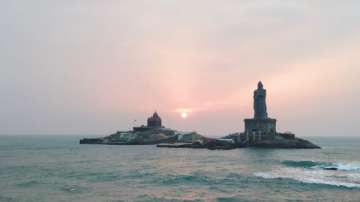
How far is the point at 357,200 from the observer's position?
41344mm

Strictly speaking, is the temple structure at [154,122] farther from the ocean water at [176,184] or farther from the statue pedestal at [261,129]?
the ocean water at [176,184]

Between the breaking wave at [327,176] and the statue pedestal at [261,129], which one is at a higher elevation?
the statue pedestal at [261,129]

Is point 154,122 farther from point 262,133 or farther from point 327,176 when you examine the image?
point 327,176

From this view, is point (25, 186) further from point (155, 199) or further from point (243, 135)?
point (243, 135)

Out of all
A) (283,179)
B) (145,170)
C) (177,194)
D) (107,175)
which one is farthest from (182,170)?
(177,194)

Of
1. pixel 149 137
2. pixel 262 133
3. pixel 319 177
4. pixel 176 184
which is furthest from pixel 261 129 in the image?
pixel 176 184

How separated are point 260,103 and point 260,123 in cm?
758

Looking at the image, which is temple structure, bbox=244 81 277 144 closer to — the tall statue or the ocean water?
the tall statue

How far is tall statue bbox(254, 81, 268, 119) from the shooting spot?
150 m

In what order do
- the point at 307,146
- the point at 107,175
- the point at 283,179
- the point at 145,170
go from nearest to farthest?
the point at 283,179 < the point at 107,175 < the point at 145,170 < the point at 307,146

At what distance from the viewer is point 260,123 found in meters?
147

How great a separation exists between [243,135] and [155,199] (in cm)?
11406

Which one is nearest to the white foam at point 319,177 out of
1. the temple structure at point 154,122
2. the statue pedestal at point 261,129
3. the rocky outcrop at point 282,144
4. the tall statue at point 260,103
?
the rocky outcrop at point 282,144

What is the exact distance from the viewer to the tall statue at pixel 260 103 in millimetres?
149625
